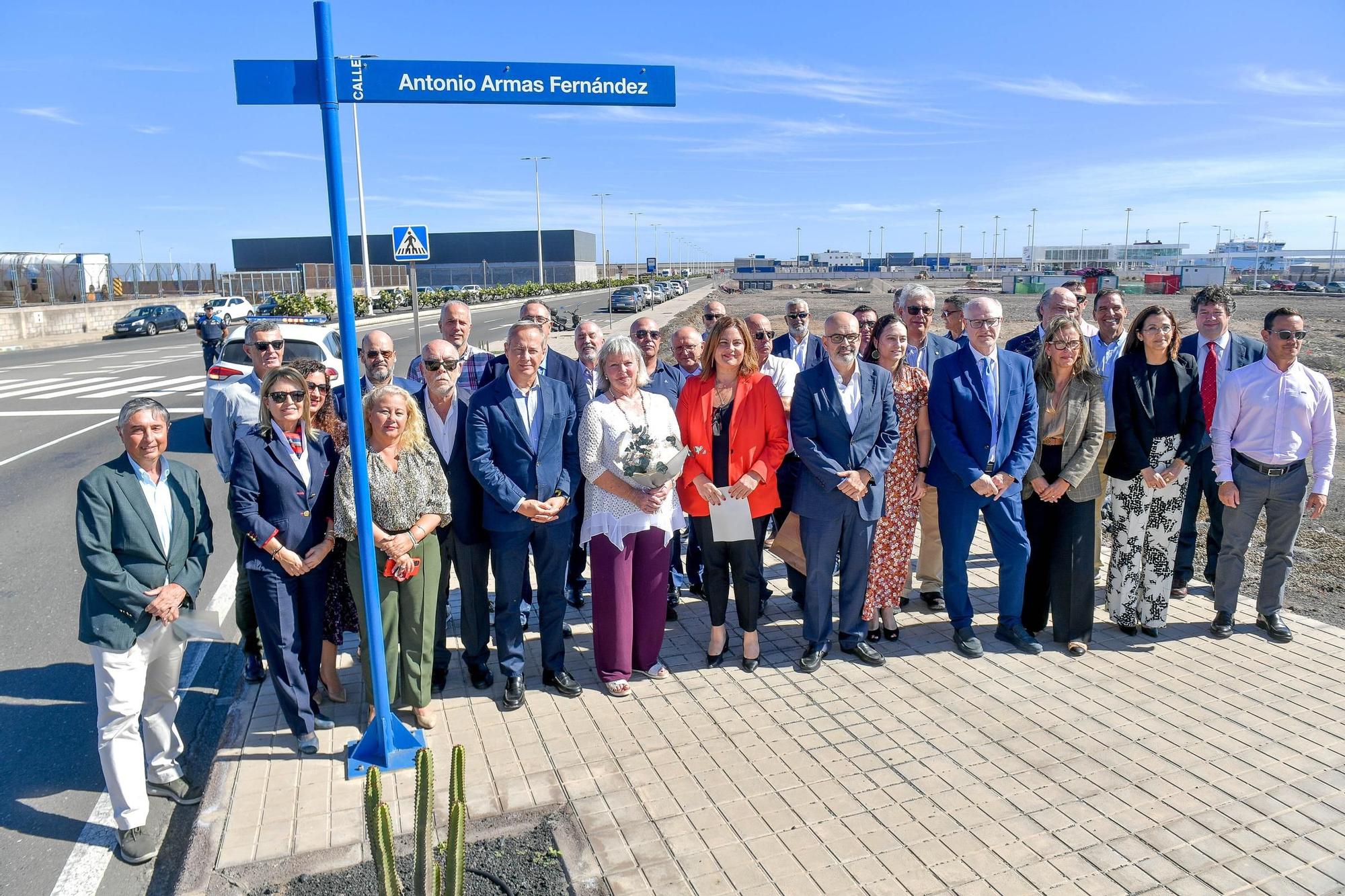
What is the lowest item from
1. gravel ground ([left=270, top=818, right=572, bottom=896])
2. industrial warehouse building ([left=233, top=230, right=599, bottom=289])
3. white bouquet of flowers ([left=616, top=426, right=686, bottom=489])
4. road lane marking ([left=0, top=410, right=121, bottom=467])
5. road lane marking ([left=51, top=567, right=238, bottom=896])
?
road lane marking ([left=51, top=567, right=238, bottom=896])

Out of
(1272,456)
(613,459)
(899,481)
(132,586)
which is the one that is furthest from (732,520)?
(1272,456)

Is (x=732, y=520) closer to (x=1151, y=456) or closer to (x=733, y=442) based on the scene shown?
(x=733, y=442)

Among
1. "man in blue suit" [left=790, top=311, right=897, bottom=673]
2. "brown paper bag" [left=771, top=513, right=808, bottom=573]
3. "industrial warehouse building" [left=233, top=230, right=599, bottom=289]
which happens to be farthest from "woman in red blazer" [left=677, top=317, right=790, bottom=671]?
"industrial warehouse building" [left=233, top=230, right=599, bottom=289]

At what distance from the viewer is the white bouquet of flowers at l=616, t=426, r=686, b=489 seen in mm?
4652

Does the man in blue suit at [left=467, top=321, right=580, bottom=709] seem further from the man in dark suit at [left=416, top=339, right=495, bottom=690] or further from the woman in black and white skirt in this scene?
the woman in black and white skirt

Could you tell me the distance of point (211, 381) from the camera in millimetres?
10867

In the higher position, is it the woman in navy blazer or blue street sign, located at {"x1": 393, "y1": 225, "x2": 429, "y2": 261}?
blue street sign, located at {"x1": 393, "y1": 225, "x2": 429, "y2": 261}

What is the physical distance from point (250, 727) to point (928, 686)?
3627 mm

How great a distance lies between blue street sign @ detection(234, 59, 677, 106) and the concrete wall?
33.5 m

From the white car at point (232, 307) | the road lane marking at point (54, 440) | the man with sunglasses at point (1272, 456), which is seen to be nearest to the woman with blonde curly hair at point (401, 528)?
the man with sunglasses at point (1272, 456)

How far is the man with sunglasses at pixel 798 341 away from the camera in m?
6.94

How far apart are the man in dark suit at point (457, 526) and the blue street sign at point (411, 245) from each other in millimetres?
5957

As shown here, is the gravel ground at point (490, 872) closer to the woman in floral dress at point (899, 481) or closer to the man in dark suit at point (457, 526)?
the man in dark suit at point (457, 526)

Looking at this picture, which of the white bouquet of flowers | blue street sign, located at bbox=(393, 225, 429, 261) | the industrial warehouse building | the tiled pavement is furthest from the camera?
the industrial warehouse building
